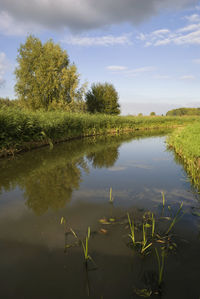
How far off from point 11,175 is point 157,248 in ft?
20.7

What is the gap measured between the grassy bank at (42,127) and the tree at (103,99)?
15.9m

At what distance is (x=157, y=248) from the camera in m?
3.26

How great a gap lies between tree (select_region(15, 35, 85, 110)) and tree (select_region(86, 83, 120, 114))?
11.5 metres

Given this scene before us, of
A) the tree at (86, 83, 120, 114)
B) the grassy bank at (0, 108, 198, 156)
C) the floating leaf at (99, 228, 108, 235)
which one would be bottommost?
the floating leaf at (99, 228, 108, 235)

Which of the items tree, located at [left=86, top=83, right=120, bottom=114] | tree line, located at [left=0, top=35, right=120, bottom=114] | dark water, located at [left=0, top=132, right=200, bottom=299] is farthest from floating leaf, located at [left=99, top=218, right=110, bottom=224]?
tree, located at [left=86, top=83, right=120, bottom=114]

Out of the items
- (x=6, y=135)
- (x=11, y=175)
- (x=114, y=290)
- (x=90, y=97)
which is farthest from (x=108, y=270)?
(x=90, y=97)

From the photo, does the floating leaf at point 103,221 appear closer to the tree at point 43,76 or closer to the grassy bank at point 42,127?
the grassy bank at point 42,127

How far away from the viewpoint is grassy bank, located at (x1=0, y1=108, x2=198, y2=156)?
1081 cm

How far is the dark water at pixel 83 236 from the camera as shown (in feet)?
8.48

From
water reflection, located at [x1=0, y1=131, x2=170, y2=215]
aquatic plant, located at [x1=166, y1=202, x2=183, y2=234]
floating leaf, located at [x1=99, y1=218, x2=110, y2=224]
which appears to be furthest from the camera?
water reflection, located at [x1=0, y1=131, x2=170, y2=215]

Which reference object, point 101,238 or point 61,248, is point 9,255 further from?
point 101,238

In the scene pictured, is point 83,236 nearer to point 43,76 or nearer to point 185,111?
point 43,76

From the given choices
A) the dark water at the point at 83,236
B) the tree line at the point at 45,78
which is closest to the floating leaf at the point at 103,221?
the dark water at the point at 83,236

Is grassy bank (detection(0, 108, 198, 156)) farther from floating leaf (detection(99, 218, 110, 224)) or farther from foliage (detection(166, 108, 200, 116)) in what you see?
foliage (detection(166, 108, 200, 116))
